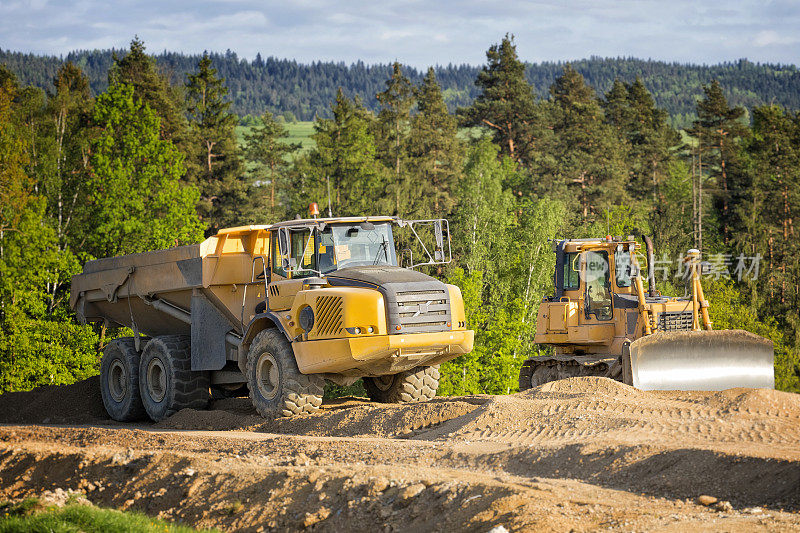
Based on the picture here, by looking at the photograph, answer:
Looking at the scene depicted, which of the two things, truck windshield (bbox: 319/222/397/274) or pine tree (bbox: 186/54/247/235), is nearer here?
truck windshield (bbox: 319/222/397/274)

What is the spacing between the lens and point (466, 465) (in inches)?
384

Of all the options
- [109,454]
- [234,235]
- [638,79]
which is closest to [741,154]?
[638,79]

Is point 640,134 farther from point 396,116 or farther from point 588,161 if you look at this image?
point 396,116

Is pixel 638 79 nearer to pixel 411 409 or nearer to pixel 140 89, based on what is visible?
pixel 140 89

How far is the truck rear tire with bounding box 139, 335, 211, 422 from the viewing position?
1612cm

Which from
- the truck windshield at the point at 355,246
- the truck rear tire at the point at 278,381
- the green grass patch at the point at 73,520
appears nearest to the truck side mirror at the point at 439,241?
the truck windshield at the point at 355,246

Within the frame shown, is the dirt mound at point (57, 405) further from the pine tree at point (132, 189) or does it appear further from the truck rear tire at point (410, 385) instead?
the pine tree at point (132, 189)

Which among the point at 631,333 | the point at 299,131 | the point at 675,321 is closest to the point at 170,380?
the point at 631,333

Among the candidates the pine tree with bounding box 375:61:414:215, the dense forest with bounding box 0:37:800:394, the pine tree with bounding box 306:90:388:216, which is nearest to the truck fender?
the dense forest with bounding box 0:37:800:394

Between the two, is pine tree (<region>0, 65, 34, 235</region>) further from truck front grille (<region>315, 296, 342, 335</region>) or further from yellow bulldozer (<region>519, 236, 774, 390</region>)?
truck front grille (<region>315, 296, 342, 335</region>)

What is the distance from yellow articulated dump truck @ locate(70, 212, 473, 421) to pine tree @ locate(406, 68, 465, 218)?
99.2 feet

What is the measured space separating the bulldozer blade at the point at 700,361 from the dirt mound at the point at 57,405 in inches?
408

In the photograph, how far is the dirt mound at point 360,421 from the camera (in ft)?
41.4

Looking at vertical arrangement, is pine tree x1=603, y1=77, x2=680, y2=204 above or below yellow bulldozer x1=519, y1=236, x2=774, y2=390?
above
